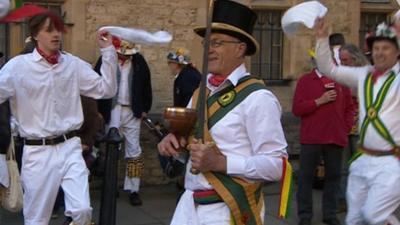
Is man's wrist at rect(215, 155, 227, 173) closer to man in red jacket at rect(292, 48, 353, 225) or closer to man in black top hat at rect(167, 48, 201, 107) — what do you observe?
man in red jacket at rect(292, 48, 353, 225)

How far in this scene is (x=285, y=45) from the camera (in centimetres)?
1088

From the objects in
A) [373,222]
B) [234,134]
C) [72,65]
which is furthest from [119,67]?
[234,134]

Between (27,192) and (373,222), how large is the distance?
2.59m

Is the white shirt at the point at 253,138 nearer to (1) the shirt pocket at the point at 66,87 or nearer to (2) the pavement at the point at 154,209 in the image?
(1) the shirt pocket at the point at 66,87

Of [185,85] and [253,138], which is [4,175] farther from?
[185,85]

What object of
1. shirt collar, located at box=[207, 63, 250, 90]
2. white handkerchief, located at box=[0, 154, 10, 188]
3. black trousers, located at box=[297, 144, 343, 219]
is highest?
shirt collar, located at box=[207, 63, 250, 90]

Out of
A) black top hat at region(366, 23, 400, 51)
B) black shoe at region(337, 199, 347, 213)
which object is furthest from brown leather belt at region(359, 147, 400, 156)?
black shoe at region(337, 199, 347, 213)

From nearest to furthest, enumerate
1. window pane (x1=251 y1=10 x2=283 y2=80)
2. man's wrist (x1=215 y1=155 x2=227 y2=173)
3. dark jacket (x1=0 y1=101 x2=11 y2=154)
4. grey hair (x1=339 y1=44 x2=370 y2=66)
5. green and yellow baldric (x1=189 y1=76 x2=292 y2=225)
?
man's wrist (x1=215 y1=155 x2=227 y2=173)
green and yellow baldric (x1=189 y1=76 x2=292 y2=225)
dark jacket (x1=0 y1=101 x2=11 y2=154)
grey hair (x1=339 y1=44 x2=370 y2=66)
window pane (x1=251 y1=10 x2=283 y2=80)

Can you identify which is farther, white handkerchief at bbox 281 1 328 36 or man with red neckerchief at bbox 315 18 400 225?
man with red neckerchief at bbox 315 18 400 225

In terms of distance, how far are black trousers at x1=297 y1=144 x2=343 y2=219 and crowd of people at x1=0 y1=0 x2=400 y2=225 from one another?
11 mm

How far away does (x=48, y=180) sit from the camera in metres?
5.37

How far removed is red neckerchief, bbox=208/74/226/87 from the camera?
3.65 m

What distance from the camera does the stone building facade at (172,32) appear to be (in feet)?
30.1

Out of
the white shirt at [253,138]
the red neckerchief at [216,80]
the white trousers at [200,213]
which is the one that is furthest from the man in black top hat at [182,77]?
the white shirt at [253,138]
